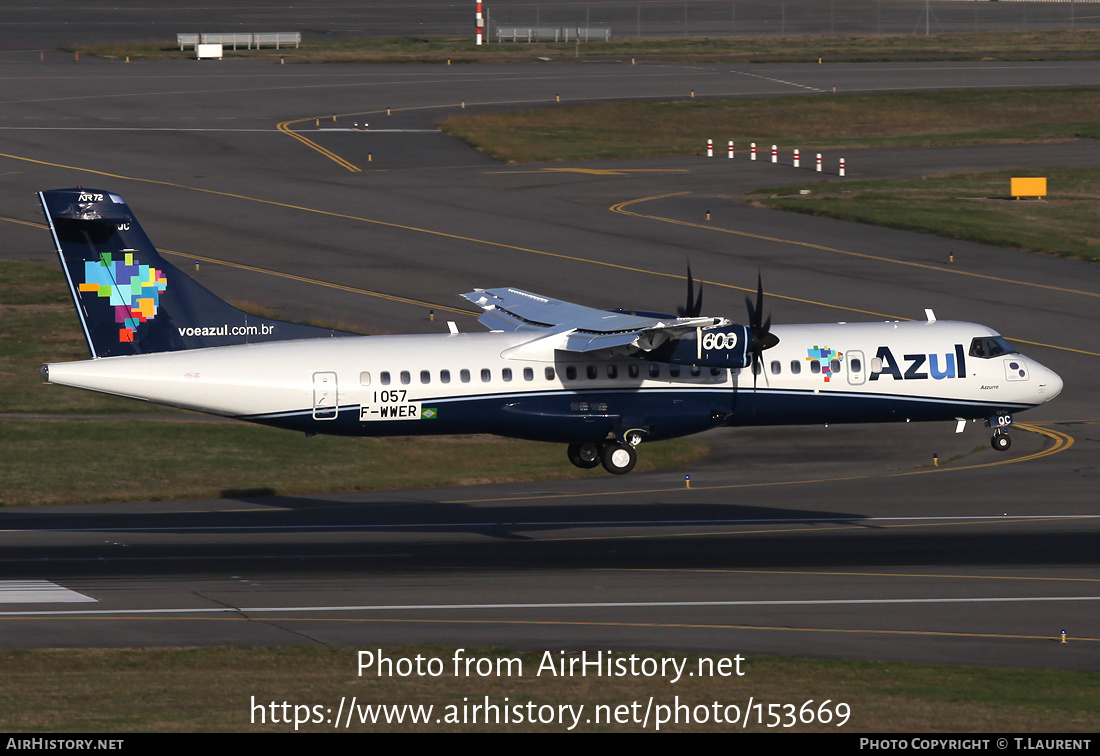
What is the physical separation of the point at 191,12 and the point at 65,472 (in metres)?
110

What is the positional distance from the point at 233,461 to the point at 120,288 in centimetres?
1158

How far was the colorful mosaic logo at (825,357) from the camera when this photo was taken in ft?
152

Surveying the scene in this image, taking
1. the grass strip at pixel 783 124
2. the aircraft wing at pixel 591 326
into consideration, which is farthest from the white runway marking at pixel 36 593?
the grass strip at pixel 783 124

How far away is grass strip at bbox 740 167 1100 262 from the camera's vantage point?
83.4 m

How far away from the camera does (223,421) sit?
5909cm

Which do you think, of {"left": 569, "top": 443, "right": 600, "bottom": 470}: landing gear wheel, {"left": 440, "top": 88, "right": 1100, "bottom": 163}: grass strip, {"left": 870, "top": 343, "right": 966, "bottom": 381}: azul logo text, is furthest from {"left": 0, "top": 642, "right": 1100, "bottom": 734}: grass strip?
{"left": 440, "top": 88, "right": 1100, "bottom": 163}: grass strip

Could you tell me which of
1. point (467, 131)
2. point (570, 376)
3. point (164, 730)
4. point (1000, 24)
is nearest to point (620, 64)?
point (467, 131)

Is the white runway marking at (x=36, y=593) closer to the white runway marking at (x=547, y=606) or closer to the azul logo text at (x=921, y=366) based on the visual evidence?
the white runway marking at (x=547, y=606)

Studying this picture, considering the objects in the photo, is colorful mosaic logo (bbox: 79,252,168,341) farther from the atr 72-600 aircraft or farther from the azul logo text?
the azul logo text

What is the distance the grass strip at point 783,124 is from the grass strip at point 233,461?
138ft

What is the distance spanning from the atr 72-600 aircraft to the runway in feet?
10.9

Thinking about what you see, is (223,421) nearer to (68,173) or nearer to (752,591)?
(752,591)
